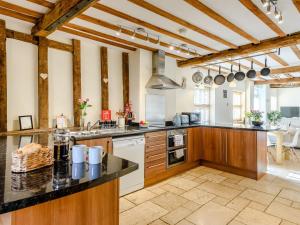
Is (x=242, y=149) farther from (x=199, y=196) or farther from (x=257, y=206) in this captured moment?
(x=199, y=196)

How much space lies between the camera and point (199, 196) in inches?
116

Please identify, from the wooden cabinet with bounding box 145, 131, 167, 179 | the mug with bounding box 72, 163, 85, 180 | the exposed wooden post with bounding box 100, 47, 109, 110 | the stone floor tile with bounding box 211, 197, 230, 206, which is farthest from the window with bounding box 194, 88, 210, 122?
the mug with bounding box 72, 163, 85, 180

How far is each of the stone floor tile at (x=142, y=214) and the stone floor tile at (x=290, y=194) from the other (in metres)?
1.83

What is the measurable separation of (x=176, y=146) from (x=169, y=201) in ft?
4.03

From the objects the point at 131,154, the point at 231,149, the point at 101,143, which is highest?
the point at 101,143

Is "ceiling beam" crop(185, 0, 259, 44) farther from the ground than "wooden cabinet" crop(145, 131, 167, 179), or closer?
farther from the ground

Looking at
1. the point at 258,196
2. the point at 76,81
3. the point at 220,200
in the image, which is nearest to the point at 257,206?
the point at 258,196

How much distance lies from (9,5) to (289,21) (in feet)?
11.6

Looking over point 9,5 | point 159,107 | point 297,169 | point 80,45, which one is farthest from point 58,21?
point 297,169

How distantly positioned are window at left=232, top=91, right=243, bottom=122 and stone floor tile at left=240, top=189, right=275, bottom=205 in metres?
4.10

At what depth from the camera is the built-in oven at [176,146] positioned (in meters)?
3.74

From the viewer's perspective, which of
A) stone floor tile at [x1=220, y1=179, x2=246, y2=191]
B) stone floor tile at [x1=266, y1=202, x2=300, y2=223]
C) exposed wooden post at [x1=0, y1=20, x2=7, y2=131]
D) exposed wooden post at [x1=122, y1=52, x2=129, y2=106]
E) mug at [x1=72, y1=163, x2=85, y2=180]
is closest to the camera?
mug at [x1=72, y1=163, x2=85, y2=180]

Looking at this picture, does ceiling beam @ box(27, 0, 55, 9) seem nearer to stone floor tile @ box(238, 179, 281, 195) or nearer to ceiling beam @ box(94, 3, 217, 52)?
ceiling beam @ box(94, 3, 217, 52)

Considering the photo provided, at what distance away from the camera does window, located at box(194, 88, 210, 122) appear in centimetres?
564
